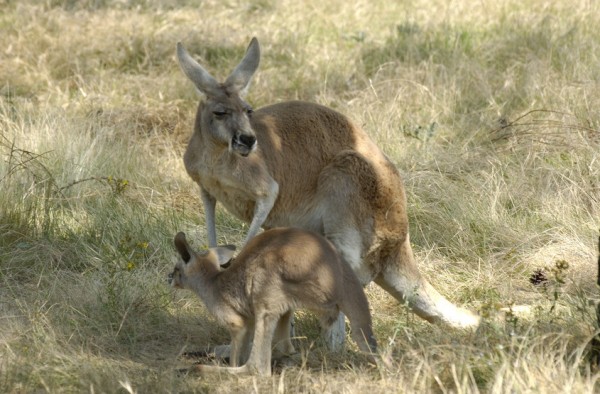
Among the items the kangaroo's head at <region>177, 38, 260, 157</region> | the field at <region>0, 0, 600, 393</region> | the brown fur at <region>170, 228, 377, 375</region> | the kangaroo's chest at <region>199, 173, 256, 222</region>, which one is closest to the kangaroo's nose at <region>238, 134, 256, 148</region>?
the kangaroo's head at <region>177, 38, 260, 157</region>

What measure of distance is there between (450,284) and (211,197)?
5.33 feet

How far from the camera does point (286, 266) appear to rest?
186 inches

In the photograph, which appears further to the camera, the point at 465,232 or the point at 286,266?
the point at 465,232

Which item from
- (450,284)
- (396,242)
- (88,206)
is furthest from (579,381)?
(88,206)

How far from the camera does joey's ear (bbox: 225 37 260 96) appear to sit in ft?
18.3

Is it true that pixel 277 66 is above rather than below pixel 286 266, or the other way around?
below

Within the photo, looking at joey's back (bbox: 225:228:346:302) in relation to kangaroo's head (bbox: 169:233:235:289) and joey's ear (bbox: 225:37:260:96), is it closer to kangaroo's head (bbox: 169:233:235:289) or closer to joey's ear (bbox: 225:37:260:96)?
kangaroo's head (bbox: 169:233:235:289)

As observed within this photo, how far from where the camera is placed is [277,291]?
15.5 feet

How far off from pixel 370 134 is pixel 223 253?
9.65ft

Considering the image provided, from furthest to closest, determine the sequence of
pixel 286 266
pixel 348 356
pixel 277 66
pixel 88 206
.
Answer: pixel 277 66, pixel 88 206, pixel 348 356, pixel 286 266

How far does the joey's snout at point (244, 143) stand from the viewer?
17.3 ft

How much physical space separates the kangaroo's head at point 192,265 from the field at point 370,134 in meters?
0.35

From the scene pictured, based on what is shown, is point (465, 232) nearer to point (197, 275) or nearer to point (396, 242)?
point (396, 242)

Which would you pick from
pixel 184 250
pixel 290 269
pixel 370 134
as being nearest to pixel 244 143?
pixel 184 250
